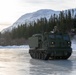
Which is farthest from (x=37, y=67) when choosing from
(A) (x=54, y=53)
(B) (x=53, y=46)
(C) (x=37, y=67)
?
(B) (x=53, y=46)

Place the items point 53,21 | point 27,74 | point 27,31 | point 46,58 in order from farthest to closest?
point 27,31
point 53,21
point 46,58
point 27,74

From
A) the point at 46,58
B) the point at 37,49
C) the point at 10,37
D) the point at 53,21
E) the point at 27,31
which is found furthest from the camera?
the point at 10,37

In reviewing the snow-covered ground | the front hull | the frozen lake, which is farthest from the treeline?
the frozen lake

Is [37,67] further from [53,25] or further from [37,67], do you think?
[53,25]

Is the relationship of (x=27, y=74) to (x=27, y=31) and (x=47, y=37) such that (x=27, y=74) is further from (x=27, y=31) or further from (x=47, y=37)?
(x=27, y=31)

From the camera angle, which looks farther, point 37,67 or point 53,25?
point 53,25

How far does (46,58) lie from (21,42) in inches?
3752

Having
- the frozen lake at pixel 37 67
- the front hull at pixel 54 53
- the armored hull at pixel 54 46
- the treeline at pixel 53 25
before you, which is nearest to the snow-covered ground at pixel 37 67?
the frozen lake at pixel 37 67

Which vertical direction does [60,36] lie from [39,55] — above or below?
above

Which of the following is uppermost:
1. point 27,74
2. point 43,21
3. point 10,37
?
point 27,74

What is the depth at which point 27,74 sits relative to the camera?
1507 centimetres

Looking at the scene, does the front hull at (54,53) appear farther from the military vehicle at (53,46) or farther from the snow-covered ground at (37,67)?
the snow-covered ground at (37,67)

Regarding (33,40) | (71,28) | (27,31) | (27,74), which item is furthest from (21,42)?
(27,74)

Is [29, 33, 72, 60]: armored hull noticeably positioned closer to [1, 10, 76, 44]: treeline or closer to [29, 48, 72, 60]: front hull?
[29, 48, 72, 60]: front hull
